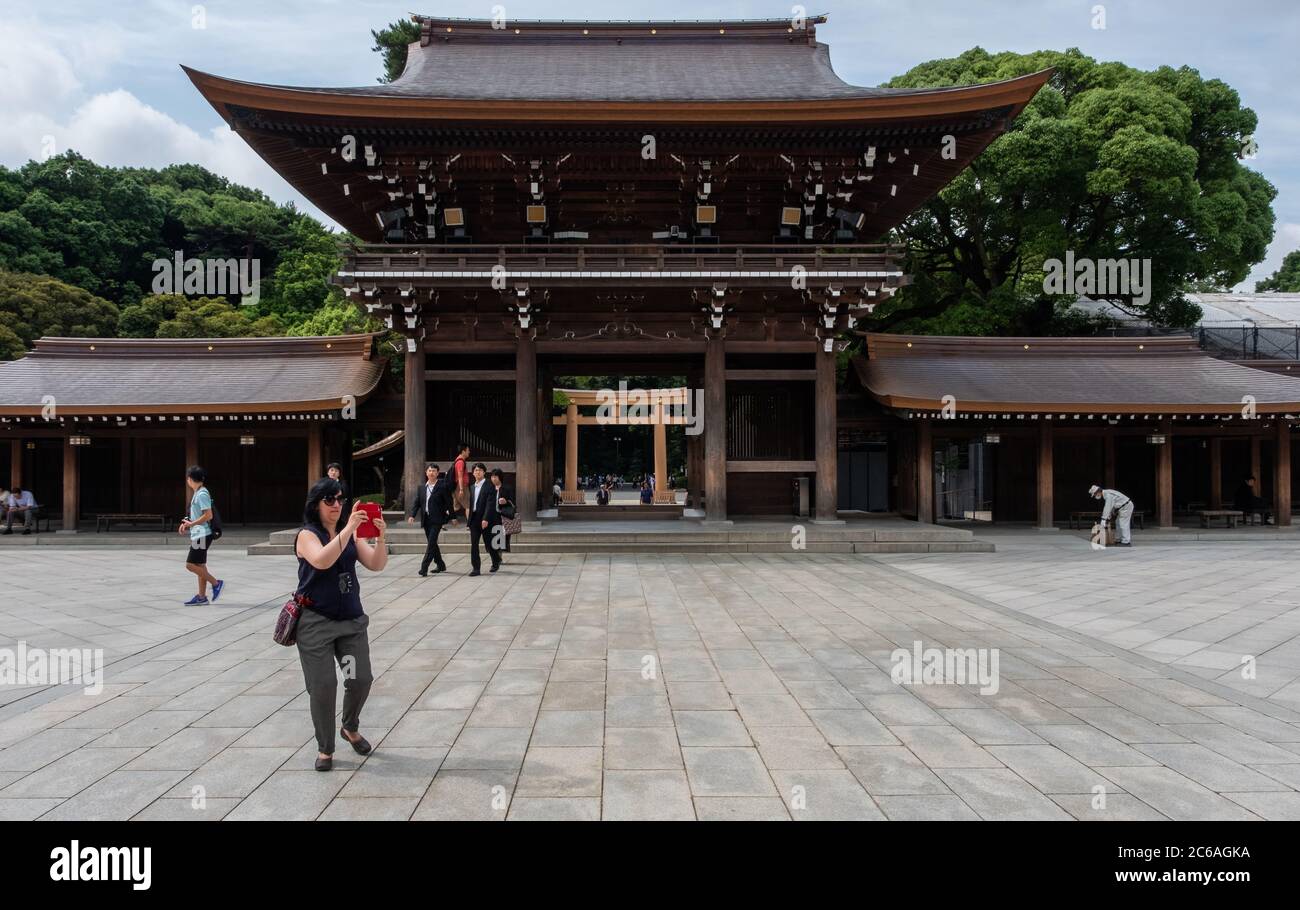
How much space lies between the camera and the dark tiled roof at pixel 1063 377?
1691 centimetres

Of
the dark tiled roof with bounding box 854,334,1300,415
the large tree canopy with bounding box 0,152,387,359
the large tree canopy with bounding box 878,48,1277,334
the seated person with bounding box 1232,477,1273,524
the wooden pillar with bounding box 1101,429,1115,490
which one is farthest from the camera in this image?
the large tree canopy with bounding box 0,152,387,359

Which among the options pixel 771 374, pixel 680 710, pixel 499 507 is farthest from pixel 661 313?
pixel 680 710

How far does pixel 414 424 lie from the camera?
1570 cm

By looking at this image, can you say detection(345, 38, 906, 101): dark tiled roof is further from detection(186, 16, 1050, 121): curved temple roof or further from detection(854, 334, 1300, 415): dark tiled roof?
detection(854, 334, 1300, 415): dark tiled roof

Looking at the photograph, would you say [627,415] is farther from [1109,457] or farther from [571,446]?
[1109,457]

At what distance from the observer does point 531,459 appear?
51.9ft

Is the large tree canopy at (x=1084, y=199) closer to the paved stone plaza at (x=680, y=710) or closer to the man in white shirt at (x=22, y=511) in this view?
the paved stone plaza at (x=680, y=710)

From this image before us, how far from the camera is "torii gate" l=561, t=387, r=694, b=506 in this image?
30062 mm

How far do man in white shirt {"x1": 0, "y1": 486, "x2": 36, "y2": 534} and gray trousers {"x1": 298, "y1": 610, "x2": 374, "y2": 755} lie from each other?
1870 centimetres

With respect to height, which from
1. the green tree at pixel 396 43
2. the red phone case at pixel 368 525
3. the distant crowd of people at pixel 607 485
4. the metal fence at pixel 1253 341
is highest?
the green tree at pixel 396 43

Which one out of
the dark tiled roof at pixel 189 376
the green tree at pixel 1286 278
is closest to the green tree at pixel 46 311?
the dark tiled roof at pixel 189 376

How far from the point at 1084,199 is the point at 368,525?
2897 cm

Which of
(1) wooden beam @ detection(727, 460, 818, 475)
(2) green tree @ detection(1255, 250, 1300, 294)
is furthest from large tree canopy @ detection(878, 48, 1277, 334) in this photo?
(2) green tree @ detection(1255, 250, 1300, 294)

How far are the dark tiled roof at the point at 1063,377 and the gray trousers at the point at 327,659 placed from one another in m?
14.9
